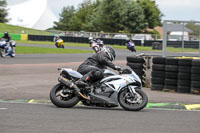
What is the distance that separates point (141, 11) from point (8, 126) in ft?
252

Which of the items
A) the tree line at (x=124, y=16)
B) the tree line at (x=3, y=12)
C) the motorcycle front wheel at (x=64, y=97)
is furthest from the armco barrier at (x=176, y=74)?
the tree line at (x=3, y=12)

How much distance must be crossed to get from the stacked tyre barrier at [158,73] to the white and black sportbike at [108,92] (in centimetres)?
367

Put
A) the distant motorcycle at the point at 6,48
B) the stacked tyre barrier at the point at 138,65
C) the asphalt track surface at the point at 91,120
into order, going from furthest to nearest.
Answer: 1. the distant motorcycle at the point at 6,48
2. the stacked tyre barrier at the point at 138,65
3. the asphalt track surface at the point at 91,120

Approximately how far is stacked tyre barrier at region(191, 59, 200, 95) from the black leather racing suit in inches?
127

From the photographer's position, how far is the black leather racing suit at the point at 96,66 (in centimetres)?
991

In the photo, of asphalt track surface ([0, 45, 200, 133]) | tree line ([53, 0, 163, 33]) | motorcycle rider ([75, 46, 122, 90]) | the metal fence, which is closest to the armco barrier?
asphalt track surface ([0, 45, 200, 133])

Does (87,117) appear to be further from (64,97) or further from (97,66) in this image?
(97,66)

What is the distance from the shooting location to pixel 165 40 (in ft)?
50.8

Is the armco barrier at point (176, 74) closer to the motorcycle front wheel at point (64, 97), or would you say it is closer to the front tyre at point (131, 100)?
the front tyre at point (131, 100)

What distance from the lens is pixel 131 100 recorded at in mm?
9742

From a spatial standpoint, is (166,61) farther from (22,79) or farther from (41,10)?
(41,10)

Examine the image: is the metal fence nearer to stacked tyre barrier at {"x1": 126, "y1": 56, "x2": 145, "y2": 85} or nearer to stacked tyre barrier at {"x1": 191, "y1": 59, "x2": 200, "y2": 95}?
stacked tyre barrier at {"x1": 126, "y1": 56, "x2": 145, "y2": 85}

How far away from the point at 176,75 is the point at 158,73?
0.57 meters

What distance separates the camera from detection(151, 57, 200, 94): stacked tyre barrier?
1273 centimetres
